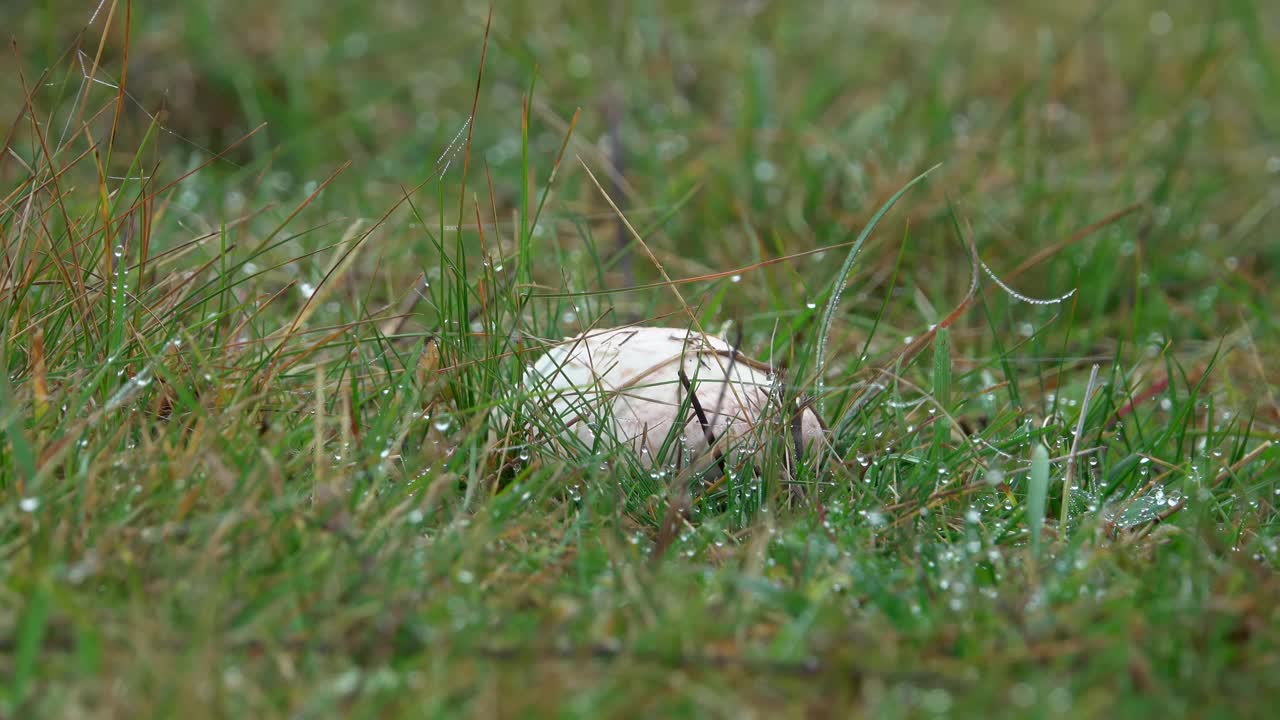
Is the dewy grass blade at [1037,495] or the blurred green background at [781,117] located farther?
the blurred green background at [781,117]

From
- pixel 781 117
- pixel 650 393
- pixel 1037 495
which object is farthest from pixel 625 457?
pixel 781 117

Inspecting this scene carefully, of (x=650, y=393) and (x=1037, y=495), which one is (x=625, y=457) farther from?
(x=1037, y=495)

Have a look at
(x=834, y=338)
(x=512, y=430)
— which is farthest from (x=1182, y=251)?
(x=512, y=430)

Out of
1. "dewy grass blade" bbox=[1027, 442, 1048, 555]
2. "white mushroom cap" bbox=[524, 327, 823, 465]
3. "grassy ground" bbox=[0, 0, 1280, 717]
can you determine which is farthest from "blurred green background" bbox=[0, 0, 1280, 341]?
"dewy grass blade" bbox=[1027, 442, 1048, 555]

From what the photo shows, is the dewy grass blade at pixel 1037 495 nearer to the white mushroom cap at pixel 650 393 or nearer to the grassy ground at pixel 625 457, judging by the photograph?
the grassy ground at pixel 625 457

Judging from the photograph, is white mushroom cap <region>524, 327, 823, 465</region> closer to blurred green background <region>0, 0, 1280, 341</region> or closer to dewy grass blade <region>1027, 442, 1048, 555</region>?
dewy grass blade <region>1027, 442, 1048, 555</region>

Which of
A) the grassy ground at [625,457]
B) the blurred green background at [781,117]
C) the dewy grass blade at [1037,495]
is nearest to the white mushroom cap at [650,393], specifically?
the grassy ground at [625,457]

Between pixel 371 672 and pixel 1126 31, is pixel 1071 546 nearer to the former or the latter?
pixel 371 672
